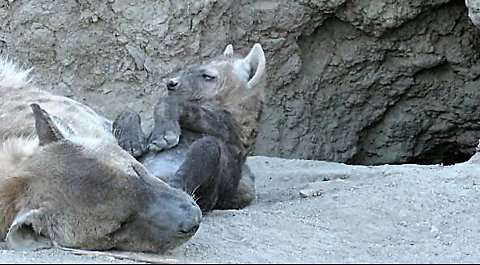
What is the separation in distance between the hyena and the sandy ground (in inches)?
3.1

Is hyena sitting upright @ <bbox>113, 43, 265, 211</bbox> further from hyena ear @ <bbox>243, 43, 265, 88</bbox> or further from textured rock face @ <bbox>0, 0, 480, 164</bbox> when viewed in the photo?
textured rock face @ <bbox>0, 0, 480, 164</bbox>

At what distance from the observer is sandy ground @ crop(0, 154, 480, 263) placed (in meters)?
2.84

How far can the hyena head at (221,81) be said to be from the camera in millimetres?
4352

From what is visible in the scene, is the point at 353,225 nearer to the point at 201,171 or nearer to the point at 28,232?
the point at 201,171

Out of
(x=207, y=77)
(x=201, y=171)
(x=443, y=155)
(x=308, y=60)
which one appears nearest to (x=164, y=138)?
(x=201, y=171)

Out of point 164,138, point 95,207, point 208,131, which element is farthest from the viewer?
point 208,131

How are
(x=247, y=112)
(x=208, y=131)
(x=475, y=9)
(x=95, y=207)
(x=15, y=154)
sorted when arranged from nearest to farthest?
(x=95, y=207) → (x=15, y=154) → (x=208, y=131) → (x=247, y=112) → (x=475, y=9)

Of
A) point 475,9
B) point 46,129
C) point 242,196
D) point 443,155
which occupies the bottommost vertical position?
point 443,155

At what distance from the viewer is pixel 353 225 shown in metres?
3.39

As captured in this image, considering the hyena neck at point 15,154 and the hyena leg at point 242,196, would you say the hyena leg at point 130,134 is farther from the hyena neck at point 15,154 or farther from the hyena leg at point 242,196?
the hyena neck at point 15,154

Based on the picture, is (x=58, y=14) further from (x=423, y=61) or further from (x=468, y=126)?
(x=468, y=126)

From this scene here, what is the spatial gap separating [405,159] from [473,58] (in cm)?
82

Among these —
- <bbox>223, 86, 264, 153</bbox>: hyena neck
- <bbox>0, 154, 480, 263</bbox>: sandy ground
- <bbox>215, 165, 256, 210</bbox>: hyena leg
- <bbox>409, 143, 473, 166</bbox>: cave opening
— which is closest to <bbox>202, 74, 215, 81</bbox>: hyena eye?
<bbox>223, 86, 264, 153</bbox>: hyena neck

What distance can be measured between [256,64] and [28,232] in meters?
1.85
